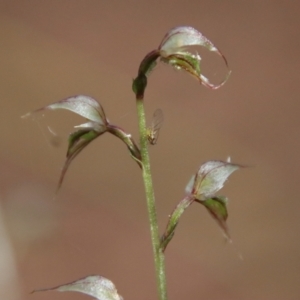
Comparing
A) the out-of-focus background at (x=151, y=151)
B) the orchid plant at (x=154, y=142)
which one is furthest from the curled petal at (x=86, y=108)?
the out-of-focus background at (x=151, y=151)

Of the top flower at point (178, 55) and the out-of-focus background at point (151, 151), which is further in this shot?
the out-of-focus background at point (151, 151)

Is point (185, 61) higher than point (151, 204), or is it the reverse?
point (185, 61)

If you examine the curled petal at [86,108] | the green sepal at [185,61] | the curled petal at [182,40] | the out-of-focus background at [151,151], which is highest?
the curled petal at [182,40]

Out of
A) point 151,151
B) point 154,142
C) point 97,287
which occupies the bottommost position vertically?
point 151,151

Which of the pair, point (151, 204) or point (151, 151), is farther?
point (151, 151)

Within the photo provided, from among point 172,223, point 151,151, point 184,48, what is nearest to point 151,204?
point 172,223

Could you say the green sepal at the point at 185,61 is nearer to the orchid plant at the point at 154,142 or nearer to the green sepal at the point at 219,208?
the orchid plant at the point at 154,142

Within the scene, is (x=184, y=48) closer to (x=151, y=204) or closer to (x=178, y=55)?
(x=178, y=55)
